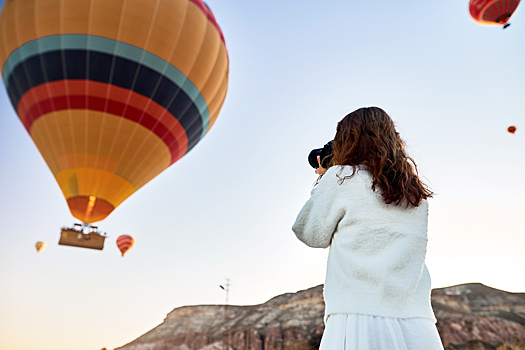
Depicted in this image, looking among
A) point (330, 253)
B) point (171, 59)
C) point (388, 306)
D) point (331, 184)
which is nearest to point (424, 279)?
point (388, 306)

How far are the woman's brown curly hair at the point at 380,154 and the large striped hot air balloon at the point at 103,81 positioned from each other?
31.5 feet

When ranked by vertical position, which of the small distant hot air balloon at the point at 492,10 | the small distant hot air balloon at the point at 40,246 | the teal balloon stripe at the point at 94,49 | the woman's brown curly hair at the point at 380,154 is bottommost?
the woman's brown curly hair at the point at 380,154

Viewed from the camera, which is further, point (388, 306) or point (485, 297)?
point (485, 297)

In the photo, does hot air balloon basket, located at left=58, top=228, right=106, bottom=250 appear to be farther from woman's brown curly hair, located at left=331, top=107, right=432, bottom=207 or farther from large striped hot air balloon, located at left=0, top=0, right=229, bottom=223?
woman's brown curly hair, located at left=331, top=107, right=432, bottom=207

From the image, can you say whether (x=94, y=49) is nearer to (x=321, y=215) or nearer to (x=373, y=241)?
(x=321, y=215)

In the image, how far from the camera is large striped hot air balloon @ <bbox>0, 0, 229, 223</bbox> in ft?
31.5

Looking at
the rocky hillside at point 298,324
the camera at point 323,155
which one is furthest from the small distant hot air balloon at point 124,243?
the camera at point 323,155

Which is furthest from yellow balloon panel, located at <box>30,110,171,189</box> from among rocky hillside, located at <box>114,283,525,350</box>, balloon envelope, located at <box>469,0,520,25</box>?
rocky hillside, located at <box>114,283,525,350</box>

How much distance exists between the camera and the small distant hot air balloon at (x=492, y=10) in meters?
13.8

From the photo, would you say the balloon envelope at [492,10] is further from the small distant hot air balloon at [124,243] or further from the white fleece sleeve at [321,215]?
the small distant hot air balloon at [124,243]

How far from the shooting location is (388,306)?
1091mm

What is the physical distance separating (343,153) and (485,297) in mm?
32919

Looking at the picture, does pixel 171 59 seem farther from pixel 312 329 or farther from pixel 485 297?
pixel 485 297

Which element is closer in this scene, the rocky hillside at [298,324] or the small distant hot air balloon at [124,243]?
the small distant hot air balloon at [124,243]
